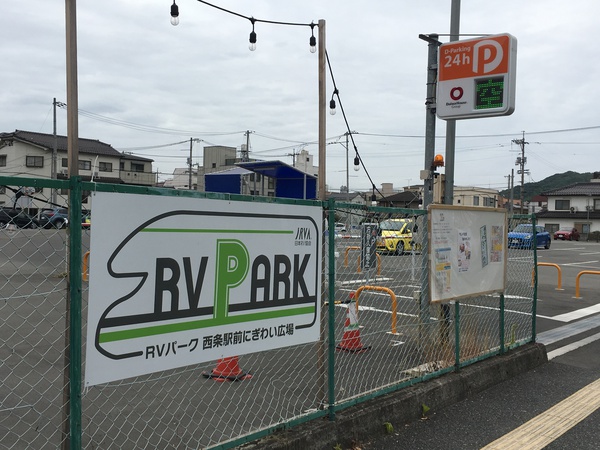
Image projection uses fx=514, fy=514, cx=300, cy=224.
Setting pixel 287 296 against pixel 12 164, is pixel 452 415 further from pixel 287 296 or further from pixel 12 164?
pixel 12 164

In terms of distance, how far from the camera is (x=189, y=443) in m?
3.53

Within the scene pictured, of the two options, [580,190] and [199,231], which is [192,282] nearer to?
[199,231]

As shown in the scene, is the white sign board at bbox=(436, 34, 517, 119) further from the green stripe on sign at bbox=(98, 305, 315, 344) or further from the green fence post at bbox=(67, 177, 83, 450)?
the green fence post at bbox=(67, 177, 83, 450)

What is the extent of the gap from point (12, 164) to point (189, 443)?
44722mm

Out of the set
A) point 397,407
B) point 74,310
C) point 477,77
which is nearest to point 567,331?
point 477,77

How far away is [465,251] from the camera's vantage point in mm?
4930

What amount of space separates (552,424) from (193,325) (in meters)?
3.14

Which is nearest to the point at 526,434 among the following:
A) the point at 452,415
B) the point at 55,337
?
the point at 452,415

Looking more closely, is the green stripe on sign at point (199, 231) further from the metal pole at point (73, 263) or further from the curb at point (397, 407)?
the curb at point (397, 407)

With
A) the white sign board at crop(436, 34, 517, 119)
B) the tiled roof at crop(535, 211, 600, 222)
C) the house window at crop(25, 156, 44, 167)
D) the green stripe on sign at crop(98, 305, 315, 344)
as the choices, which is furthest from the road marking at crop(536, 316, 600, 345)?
the tiled roof at crop(535, 211, 600, 222)

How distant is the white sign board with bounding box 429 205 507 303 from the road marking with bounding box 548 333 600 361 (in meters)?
1.85

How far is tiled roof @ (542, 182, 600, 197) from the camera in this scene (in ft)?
185

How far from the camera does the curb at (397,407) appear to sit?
10.9ft

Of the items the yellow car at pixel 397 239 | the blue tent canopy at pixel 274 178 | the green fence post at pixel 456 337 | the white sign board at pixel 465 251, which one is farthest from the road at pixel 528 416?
the blue tent canopy at pixel 274 178
